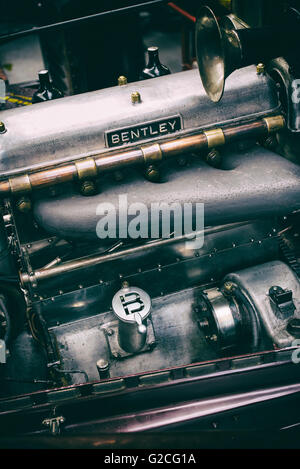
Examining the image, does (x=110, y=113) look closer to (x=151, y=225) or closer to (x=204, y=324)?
(x=151, y=225)

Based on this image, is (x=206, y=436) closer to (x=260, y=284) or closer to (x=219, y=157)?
(x=260, y=284)

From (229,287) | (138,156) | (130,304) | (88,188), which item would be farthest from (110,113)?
(229,287)

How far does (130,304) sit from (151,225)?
1.25 ft

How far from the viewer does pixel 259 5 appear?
293 cm

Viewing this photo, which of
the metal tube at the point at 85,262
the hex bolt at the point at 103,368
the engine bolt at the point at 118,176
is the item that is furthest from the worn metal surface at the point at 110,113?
the hex bolt at the point at 103,368

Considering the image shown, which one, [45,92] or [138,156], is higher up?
[45,92]

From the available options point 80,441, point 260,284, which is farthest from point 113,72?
point 80,441

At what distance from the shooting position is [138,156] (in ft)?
6.72

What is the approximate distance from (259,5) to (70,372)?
99.1 inches

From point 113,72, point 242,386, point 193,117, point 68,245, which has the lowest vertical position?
point 242,386

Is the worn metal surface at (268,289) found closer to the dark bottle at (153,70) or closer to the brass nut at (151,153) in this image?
the brass nut at (151,153)

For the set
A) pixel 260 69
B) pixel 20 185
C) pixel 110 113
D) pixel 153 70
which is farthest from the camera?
pixel 153 70

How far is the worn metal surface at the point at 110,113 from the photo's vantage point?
2.02 metres

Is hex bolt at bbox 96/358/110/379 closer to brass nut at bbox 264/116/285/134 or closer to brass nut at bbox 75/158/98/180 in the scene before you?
brass nut at bbox 75/158/98/180
